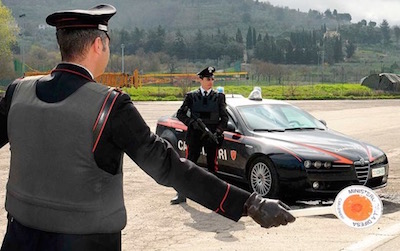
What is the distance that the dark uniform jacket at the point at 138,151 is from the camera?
2568mm

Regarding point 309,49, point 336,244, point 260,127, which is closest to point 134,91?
point 260,127

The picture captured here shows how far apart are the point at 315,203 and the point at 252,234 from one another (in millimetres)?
1989

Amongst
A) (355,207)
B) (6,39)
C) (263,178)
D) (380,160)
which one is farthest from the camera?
(6,39)

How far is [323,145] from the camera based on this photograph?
28.6 ft

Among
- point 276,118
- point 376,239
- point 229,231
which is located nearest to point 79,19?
point 229,231

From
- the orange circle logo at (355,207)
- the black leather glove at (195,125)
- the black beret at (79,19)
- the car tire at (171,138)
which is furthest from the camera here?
the car tire at (171,138)

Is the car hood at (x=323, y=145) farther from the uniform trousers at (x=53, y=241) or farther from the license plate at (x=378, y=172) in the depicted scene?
the uniform trousers at (x=53, y=241)

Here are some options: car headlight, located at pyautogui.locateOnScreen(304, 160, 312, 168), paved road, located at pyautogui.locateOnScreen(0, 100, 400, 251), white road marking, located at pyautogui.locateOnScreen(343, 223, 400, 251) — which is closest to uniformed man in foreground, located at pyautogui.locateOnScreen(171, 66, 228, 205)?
paved road, located at pyautogui.locateOnScreen(0, 100, 400, 251)

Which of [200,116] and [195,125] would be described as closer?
[195,125]

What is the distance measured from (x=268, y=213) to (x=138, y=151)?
0.63 metres

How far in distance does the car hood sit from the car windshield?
0.28 metres

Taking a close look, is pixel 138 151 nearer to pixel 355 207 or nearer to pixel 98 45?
pixel 98 45

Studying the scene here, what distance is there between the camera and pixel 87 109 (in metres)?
2.57

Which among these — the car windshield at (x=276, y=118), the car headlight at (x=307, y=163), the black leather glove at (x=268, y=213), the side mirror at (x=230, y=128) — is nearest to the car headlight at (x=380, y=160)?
the car headlight at (x=307, y=163)
